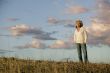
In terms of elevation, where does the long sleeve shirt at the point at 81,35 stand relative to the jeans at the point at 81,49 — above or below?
above

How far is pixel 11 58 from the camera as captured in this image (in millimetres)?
19266

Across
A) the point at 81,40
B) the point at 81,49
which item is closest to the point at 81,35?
the point at 81,40

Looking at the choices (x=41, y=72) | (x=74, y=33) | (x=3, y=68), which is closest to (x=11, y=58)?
(x=74, y=33)

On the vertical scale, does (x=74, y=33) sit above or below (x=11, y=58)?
above

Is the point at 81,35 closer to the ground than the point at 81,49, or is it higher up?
higher up

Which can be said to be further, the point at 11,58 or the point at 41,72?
the point at 11,58

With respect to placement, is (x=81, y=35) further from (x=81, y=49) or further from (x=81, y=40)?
(x=81, y=49)

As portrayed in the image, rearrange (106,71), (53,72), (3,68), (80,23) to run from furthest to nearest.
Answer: (80,23) → (106,71) → (3,68) → (53,72)

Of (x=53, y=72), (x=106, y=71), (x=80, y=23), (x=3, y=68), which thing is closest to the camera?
(x=53, y=72)

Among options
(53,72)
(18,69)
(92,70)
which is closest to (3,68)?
(18,69)

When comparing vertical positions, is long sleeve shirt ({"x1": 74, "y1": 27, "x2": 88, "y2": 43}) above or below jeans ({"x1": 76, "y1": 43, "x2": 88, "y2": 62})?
above

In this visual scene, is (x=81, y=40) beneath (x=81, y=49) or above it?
above

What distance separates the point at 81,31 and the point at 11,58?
3.94 metres

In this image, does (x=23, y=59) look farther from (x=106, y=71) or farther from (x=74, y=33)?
(x=106, y=71)
